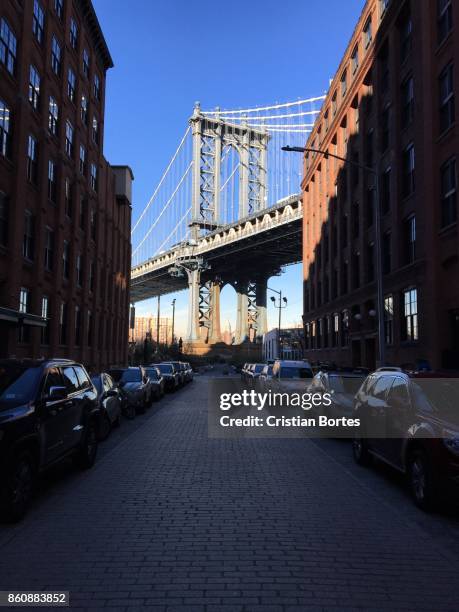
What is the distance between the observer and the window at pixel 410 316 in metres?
24.9

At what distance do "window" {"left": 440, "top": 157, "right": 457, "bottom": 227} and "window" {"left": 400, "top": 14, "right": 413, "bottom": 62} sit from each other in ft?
25.2

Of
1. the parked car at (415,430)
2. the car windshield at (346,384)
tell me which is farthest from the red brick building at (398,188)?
the parked car at (415,430)

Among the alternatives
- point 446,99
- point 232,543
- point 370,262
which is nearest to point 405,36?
point 446,99

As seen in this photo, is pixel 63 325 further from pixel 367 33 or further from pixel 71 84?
pixel 367 33

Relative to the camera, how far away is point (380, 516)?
656 centimetres

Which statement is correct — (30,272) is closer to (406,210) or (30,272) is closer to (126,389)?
(126,389)

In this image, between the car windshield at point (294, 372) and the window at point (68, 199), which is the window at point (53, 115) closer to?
the window at point (68, 199)

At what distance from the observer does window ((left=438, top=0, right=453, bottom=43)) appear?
75.1 ft

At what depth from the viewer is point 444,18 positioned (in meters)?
23.5

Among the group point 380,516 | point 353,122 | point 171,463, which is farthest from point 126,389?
point 353,122

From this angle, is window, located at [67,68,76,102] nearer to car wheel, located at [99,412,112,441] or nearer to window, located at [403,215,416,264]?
window, located at [403,215,416,264]

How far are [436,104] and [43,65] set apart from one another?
675 inches

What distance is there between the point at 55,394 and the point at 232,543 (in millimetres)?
3003

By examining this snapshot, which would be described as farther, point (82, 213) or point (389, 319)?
point (82, 213)
